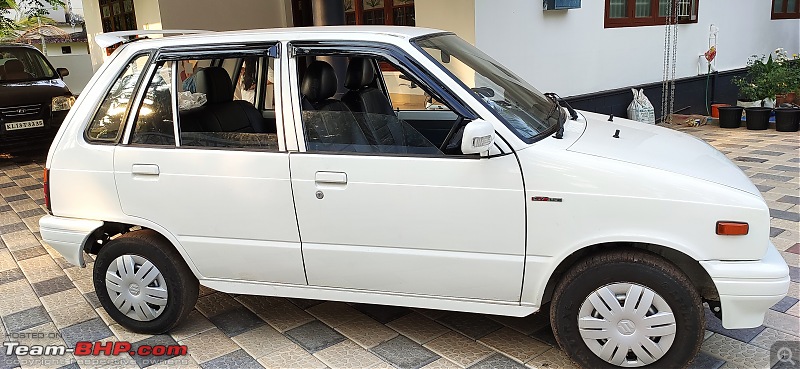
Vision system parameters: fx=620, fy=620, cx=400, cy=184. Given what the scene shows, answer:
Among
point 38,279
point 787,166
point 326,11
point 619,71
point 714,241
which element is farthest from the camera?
point 619,71

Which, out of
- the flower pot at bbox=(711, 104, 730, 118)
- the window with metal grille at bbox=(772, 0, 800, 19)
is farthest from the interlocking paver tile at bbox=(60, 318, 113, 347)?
the window with metal grille at bbox=(772, 0, 800, 19)

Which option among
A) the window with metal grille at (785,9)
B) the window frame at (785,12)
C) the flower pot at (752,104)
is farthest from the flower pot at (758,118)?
the window with metal grille at (785,9)

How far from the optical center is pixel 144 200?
341 centimetres

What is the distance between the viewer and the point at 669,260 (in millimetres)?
2893

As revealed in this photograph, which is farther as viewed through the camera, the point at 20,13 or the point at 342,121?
the point at 20,13

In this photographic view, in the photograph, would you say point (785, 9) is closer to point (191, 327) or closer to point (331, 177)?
point (331, 177)

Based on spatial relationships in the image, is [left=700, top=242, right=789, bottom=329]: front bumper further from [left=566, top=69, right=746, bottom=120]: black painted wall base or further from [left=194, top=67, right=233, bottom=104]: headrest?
[left=566, top=69, right=746, bottom=120]: black painted wall base

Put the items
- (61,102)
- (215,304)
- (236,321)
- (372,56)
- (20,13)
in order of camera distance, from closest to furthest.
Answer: (372,56) → (236,321) → (215,304) → (61,102) → (20,13)

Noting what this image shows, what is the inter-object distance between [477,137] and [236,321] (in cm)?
206

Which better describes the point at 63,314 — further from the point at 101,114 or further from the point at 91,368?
the point at 101,114

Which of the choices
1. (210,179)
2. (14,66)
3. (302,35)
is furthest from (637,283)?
(14,66)

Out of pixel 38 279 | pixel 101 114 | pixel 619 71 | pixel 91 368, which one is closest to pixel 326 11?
pixel 101 114

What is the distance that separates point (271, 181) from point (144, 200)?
799 mm

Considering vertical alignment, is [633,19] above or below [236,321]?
above
